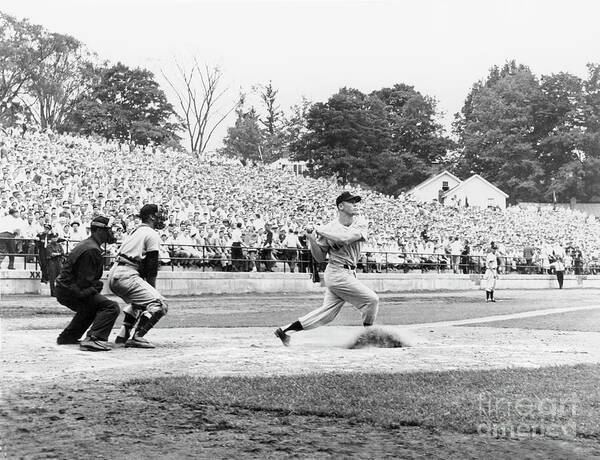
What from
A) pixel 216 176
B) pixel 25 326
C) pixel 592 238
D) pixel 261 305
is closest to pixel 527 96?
pixel 592 238

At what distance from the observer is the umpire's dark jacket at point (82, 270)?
9719 mm

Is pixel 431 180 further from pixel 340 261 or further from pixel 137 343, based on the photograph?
pixel 137 343

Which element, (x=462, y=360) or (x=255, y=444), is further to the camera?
(x=462, y=360)

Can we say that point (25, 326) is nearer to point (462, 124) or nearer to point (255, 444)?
point (255, 444)

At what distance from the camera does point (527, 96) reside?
6481cm

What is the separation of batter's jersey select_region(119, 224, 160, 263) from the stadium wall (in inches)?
453

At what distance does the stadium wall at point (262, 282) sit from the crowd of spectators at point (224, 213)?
546mm

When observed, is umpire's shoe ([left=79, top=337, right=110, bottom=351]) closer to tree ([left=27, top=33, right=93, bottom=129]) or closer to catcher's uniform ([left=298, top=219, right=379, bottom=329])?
catcher's uniform ([left=298, top=219, right=379, bottom=329])

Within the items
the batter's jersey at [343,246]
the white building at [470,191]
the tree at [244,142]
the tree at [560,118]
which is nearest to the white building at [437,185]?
the white building at [470,191]

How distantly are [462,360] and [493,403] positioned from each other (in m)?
2.93

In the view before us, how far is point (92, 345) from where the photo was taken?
960 centimetres

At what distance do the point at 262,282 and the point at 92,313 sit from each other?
16710mm

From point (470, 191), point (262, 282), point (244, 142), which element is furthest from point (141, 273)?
point (244, 142)

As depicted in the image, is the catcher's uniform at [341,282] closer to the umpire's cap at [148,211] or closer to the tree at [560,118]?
the umpire's cap at [148,211]
